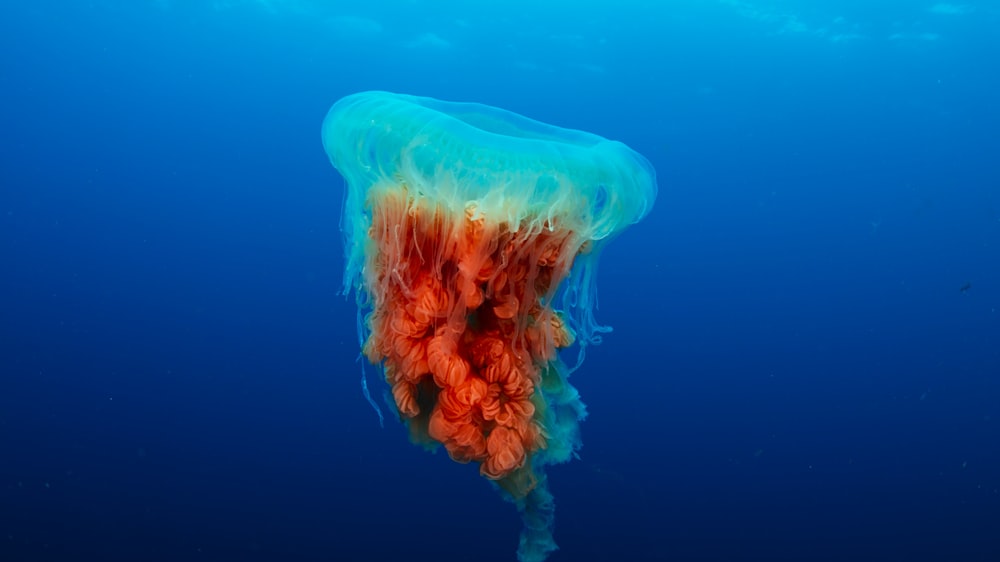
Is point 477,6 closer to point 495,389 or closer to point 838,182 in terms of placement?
point 495,389

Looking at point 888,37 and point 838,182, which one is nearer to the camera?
point 888,37

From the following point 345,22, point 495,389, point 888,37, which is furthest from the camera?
point 345,22

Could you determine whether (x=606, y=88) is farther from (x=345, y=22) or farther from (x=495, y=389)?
(x=495, y=389)

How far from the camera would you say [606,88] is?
18453mm

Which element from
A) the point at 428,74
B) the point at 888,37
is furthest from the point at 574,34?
the point at 888,37

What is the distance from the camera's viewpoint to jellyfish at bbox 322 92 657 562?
307 centimetres

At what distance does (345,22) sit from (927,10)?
40.8 ft

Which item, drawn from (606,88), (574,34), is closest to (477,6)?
(574,34)

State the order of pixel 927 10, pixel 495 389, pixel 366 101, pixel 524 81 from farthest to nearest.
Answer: pixel 524 81 < pixel 927 10 < pixel 495 389 < pixel 366 101

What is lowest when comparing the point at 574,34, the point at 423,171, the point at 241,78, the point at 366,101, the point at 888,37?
the point at 241,78

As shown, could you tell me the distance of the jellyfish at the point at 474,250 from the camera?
121 inches

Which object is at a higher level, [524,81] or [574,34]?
[574,34]

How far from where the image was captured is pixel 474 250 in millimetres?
3189

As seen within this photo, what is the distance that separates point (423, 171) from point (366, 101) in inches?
21.5
